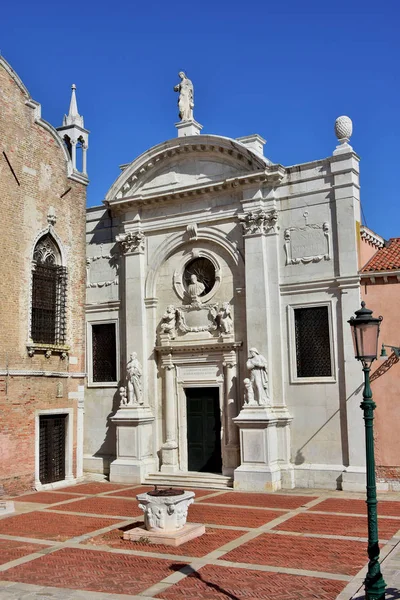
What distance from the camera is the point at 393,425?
18297 mm

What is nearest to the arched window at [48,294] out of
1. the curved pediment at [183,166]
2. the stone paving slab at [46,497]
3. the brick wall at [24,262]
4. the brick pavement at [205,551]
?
the brick wall at [24,262]

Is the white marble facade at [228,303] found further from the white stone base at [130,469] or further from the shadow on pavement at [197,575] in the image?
the shadow on pavement at [197,575]

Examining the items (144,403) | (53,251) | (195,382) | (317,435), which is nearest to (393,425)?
(317,435)

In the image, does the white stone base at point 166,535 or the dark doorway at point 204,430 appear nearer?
the white stone base at point 166,535

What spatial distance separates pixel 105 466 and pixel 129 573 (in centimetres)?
1190

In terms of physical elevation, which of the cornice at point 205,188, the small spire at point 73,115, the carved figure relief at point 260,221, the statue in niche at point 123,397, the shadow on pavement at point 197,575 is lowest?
the shadow on pavement at point 197,575

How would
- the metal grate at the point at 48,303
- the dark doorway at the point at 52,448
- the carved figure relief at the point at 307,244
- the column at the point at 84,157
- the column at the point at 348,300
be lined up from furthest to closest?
the column at the point at 84,157 → the metal grate at the point at 48,303 → the dark doorway at the point at 52,448 → the carved figure relief at the point at 307,244 → the column at the point at 348,300

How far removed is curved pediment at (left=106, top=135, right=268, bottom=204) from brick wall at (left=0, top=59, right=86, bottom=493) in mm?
A: 2233

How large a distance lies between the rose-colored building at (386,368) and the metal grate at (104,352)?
30.1 ft

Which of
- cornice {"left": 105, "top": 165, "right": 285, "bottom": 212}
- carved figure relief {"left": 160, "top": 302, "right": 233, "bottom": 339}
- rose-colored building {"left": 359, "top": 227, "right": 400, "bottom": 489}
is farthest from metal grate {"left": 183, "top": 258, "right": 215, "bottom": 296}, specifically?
rose-colored building {"left": 359, "top": 227, "right": 400, "bottom": 489}

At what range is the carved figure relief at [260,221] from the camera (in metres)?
20.7

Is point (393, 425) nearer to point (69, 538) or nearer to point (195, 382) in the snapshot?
point (195, 382)

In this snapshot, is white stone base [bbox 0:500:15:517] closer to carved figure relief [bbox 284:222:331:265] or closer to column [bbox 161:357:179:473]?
column [bbox 161:357:179:473]

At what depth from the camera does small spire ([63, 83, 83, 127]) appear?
23.9m
